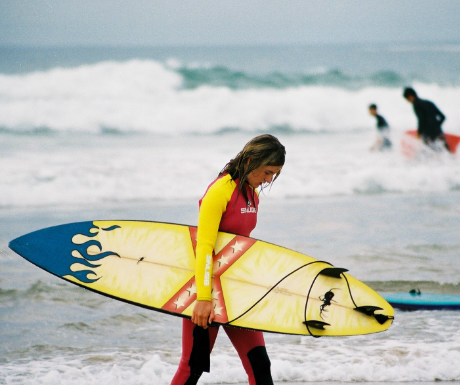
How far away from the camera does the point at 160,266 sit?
8.39ft

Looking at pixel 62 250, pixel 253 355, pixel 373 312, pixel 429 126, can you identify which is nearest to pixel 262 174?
pixel 253 355

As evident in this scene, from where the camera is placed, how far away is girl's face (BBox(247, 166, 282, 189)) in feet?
7.38

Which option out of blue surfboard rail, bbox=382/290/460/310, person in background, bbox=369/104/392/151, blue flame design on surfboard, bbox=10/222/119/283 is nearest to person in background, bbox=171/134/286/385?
blue flame design on surfboard, bbox=10/222/119/283

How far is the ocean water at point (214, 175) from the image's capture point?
3.94 m

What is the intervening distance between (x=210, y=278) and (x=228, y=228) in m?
0.19

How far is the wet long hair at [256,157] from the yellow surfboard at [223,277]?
0.22 meters

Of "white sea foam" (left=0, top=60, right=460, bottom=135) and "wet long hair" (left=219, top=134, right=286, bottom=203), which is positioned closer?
"wet long hair" (left=219, top=134, right=286, bottom=203)

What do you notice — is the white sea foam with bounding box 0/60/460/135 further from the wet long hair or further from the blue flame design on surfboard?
the wet long hair

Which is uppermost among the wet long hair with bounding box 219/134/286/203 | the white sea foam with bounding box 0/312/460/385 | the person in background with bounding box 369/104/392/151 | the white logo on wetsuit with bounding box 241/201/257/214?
the person in background with bounding box 369/104/392/151

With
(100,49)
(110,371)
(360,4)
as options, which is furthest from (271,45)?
(110,371)

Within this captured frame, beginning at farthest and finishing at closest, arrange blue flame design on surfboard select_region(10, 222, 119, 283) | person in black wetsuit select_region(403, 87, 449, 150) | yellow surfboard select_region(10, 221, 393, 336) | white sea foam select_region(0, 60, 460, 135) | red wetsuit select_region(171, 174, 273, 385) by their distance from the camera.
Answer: white sea foam select_region(0, 60, 460, 135) < person in black wetsuit select_region(403, 87, 449, 150) < blue flame design on surfboard select_region(10, 222, 119, 283) < yellow surfboard select_region(10, 221, 393, 336) < red wetsuit select_region(171, 174, 273, 385)

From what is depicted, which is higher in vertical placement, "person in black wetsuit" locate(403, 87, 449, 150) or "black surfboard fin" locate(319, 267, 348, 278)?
"person in black wetsuit" locate(403, 87, 449, 150)

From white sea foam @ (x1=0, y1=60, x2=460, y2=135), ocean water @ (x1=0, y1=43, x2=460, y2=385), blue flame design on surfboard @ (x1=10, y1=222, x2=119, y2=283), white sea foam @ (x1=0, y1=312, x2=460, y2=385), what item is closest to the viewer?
blue flame design on surfboard @ (x1=10, y1=222, x2=119, y2=283)

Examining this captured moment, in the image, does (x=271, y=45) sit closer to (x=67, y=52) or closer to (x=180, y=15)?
(x=180, y=15)
